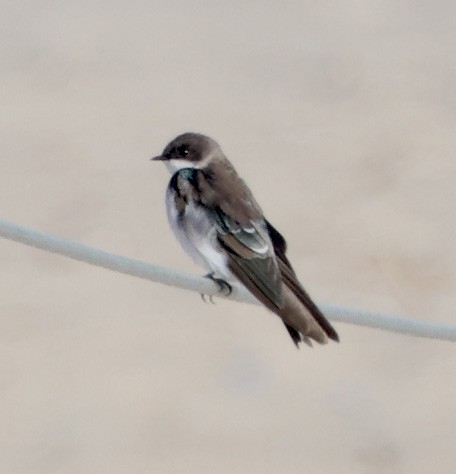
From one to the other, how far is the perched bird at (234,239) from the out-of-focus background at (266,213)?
4.98 ft

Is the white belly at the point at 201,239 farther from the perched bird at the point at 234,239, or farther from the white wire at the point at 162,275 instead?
the white wire at the point at 162,275

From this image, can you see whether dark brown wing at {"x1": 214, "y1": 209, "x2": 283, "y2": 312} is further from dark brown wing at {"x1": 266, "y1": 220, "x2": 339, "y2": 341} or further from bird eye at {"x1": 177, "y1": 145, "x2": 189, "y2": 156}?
bird eye at {"x1": 177, "y1": 145, "x2": 189, "y2": 156}

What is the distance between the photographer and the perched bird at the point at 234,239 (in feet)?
8.68

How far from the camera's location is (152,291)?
535cm

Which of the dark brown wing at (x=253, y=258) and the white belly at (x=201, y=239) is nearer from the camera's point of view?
the dark brown wing at (x=253, y=258)

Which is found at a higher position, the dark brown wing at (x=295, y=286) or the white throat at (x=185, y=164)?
the white throat at (x=185, y=164)

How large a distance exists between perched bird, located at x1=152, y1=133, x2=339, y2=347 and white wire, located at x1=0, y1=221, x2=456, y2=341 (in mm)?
102

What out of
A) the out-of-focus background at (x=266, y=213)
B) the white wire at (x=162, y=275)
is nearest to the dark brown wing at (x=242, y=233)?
the white wire at (x=162, y=275)

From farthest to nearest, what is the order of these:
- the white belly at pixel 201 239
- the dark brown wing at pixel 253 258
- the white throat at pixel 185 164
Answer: the white throat at pixel 185 164 → the white belly at pixel 201 239 → the dark brown wing at pixel 253 258

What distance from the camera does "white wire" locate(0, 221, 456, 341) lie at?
229 cm

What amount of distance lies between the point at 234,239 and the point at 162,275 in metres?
0.50

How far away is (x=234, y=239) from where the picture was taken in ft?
9.39

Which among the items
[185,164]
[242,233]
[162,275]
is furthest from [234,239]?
[162,275]

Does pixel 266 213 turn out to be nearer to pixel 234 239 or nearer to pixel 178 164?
pixel 178 164
